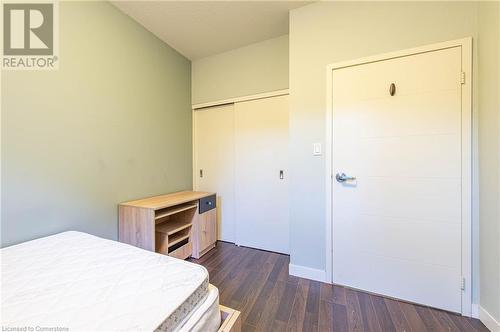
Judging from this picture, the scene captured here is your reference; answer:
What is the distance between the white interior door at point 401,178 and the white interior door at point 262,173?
28.5 inches

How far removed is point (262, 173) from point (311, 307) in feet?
4.71

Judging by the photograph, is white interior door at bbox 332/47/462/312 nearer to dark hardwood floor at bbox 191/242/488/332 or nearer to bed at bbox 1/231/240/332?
dark hardwood floor at bbox 191/242/488/332

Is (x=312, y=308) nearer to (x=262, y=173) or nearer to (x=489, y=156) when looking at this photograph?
(x=262, y=173)

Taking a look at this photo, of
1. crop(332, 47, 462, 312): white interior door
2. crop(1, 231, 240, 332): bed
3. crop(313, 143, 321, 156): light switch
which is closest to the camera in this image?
crop(1, 231, 240, 332): bed

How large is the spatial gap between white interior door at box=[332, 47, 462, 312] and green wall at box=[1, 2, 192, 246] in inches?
77.5

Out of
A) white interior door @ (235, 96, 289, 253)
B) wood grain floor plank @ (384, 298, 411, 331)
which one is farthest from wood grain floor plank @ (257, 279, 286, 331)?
wood grain floor plank @ (384, 298, 411, 331)

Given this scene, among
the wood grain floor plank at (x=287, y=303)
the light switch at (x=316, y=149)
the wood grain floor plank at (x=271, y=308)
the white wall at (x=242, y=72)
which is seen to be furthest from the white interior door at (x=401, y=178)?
the white wall at (x=242, y=72)

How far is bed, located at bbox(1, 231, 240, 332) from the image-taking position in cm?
65

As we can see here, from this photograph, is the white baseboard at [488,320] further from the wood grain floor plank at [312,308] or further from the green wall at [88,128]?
the green wall at [88,128]

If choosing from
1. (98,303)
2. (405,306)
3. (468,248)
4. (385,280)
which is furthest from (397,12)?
(98,303)

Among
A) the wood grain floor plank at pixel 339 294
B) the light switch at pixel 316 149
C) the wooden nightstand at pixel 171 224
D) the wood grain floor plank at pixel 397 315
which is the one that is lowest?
the wood grain floor plank at pixel 339 294

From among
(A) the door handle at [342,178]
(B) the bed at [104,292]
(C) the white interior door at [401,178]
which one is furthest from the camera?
(A) the door handle at [342,178]

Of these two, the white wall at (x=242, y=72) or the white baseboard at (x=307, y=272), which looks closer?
the white baseboard at (x=307, y=272)

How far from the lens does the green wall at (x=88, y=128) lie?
4.28 feet
